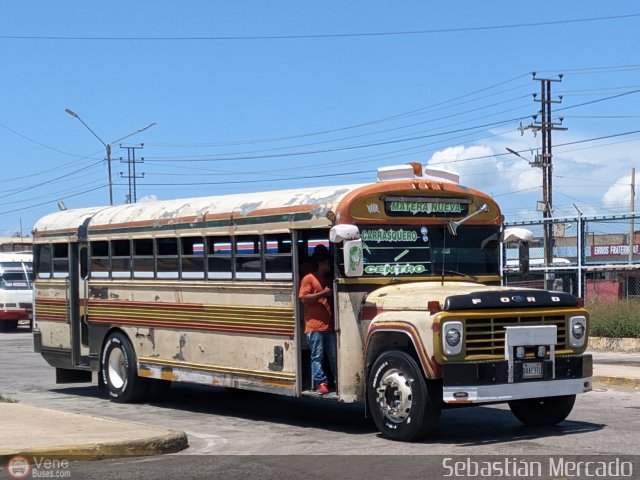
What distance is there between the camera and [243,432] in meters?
11.8

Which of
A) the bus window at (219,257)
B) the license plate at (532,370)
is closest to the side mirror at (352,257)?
the license plate at (532,370)

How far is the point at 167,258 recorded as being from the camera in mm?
13859

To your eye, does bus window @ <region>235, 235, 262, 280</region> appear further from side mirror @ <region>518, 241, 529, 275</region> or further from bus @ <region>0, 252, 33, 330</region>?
bus @ <region>0, 252, 33, 330</region>

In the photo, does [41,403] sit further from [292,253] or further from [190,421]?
[292,253]

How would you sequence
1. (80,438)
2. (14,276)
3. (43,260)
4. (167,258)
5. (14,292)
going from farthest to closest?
1. (14,276)
2. (14,292)
3. (43,260)
4. (167,258)
5. (80,438)

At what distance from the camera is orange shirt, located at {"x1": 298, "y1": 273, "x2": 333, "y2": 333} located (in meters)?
11.3

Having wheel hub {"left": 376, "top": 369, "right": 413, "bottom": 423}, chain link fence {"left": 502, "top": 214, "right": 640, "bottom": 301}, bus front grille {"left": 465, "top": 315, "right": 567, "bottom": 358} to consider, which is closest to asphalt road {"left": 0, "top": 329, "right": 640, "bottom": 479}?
wheel hub {"left": 376, "top": 369, "right": 413, "bottom": 423}

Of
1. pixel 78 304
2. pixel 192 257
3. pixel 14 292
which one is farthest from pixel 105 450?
pixel 14 292

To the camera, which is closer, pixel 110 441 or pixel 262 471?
pixel 262 471

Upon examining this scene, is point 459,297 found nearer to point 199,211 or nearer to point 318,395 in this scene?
point 318,395

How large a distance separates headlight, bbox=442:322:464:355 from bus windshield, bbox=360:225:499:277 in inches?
63.1

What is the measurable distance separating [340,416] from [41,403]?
467cm

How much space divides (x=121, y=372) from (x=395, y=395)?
18.7ft

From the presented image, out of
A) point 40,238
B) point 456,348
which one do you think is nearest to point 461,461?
point 456,348
